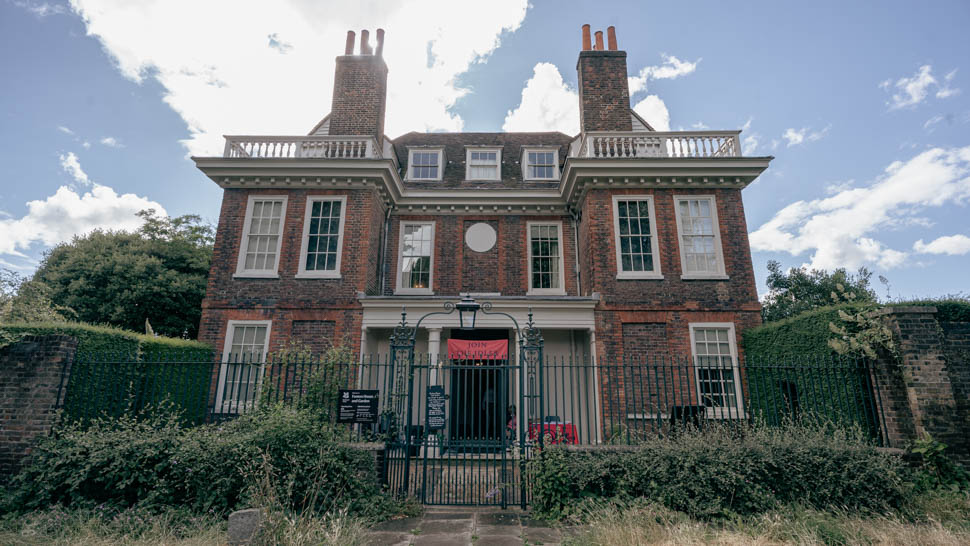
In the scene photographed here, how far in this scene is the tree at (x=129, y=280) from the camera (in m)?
18.1

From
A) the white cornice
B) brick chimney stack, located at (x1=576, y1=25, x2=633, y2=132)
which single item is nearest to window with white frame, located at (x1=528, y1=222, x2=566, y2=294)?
the white cornice

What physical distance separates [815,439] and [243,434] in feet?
27.0

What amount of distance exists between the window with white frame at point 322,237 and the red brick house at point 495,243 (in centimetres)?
4

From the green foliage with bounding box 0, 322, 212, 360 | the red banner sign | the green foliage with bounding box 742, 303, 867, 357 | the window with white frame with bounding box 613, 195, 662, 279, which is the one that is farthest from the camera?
the window with white frame with bounding box 613, 195, 662, 279

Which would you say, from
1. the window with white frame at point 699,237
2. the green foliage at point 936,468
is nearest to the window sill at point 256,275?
the window with white frame at point 699,237

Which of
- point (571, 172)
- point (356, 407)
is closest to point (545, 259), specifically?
point (571, 172)

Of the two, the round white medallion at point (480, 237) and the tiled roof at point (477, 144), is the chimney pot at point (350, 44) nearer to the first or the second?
the tiled roof at point (477, 144)

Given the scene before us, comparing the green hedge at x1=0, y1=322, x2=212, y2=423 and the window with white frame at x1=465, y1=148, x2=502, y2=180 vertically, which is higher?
the window with white frame at x1=465, y1=148, x2=502, y2=180

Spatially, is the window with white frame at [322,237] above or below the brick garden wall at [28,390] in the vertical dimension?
above

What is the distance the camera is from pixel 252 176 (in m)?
11.7

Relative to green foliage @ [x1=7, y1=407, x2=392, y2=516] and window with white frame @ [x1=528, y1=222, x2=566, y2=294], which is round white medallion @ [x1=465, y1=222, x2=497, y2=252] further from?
green foliage @ [x1=7, y1=407, x2=392, y2=516]

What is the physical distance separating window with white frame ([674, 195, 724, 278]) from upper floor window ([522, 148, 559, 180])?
449cm

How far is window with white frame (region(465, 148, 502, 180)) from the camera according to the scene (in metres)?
14.7

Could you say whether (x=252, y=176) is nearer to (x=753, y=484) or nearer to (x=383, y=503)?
(x=383, y=503)
